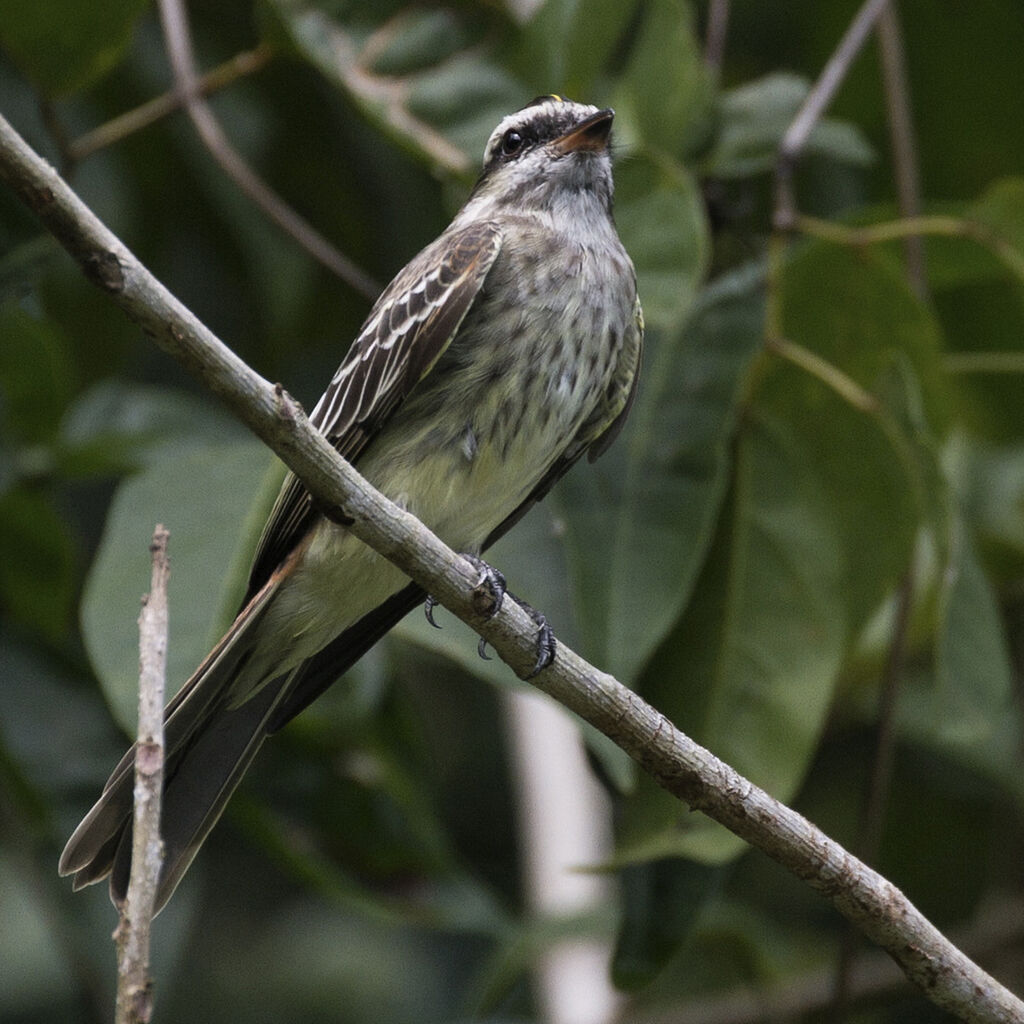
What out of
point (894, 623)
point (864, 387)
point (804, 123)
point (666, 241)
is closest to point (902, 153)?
point (804, 123)

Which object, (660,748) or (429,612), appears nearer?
(660,748)

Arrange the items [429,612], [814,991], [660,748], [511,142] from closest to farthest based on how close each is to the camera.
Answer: [660,748] → [429,612] → [511,142] → [814,991]

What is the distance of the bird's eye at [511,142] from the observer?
366 cm

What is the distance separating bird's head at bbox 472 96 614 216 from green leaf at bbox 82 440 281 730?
890 mm

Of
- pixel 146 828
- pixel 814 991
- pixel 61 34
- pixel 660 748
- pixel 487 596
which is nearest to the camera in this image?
pixel 146 828

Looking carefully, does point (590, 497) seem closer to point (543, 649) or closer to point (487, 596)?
point (543, 649)

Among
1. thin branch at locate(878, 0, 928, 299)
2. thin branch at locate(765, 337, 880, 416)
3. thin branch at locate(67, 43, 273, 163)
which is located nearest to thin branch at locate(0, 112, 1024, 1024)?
thin branch at locate(765, 337, 880, 416)

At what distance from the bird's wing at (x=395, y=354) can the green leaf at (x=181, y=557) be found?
0.24 m

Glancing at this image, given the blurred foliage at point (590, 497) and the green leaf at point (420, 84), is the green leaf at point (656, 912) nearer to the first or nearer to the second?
the blurred foliage at point (590, 497)

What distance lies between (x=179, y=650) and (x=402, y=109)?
5.17 feet

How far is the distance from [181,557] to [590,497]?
99 centimetres

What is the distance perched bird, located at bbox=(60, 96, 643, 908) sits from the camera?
9.78 feet

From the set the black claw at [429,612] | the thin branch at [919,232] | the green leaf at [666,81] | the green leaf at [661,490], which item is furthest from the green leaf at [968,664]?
the green leaf at [666,81]

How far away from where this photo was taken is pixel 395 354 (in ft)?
10.00
